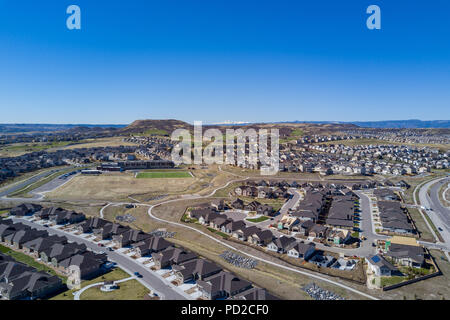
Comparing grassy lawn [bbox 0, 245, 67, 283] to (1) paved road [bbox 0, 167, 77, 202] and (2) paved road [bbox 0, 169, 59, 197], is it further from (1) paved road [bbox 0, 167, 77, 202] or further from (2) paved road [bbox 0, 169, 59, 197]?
(2) paved road [bbox 0, 169, 59, 197]

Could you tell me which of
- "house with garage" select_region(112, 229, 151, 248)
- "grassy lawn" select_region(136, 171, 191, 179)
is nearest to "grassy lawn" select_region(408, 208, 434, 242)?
"house with garage" select_region(112, 229, 151, 248)

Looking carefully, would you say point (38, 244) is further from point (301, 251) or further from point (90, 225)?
point (301, 251)

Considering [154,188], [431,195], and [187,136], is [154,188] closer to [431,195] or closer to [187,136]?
[431,195]

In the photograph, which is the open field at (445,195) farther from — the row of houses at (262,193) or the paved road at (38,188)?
the paved road at (38,188)

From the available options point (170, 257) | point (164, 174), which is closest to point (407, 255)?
point (170, 257)
